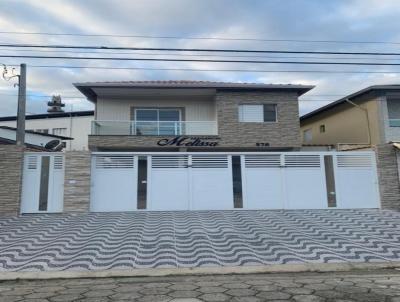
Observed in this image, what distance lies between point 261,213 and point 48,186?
25.5 ft

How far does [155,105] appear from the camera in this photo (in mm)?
21484

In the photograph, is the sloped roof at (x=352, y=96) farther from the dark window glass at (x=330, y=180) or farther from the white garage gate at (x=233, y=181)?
the dark window glass at (x=330, y=180)

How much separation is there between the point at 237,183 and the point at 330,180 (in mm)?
3729

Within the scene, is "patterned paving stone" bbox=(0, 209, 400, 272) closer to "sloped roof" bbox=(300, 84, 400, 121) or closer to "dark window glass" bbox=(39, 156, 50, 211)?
"dark window glass" bbox=(39, 156, 50, 211)

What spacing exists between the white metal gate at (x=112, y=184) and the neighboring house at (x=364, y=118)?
12.9 m

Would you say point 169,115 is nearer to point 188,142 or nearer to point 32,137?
point 188,142

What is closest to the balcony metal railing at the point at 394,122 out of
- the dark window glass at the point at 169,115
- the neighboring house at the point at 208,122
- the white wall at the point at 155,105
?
the neighboring house at the point at 208,122

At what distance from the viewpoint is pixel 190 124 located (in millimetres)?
20312

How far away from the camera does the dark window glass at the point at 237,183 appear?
13.8 metres

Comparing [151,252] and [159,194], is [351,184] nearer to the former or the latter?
[159,194]

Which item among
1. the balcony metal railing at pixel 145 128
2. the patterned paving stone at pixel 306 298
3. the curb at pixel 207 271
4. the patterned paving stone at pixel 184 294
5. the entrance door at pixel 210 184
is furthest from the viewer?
the balcony metal railing at pixel 145 128

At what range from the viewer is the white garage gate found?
1338 centimetres

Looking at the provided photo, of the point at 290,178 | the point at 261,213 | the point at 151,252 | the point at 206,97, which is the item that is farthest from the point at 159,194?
the point at 206,97

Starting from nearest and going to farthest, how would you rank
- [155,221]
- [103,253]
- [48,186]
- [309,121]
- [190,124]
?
[103,253], [155,221], [48,186], [190,124], [309,121]
